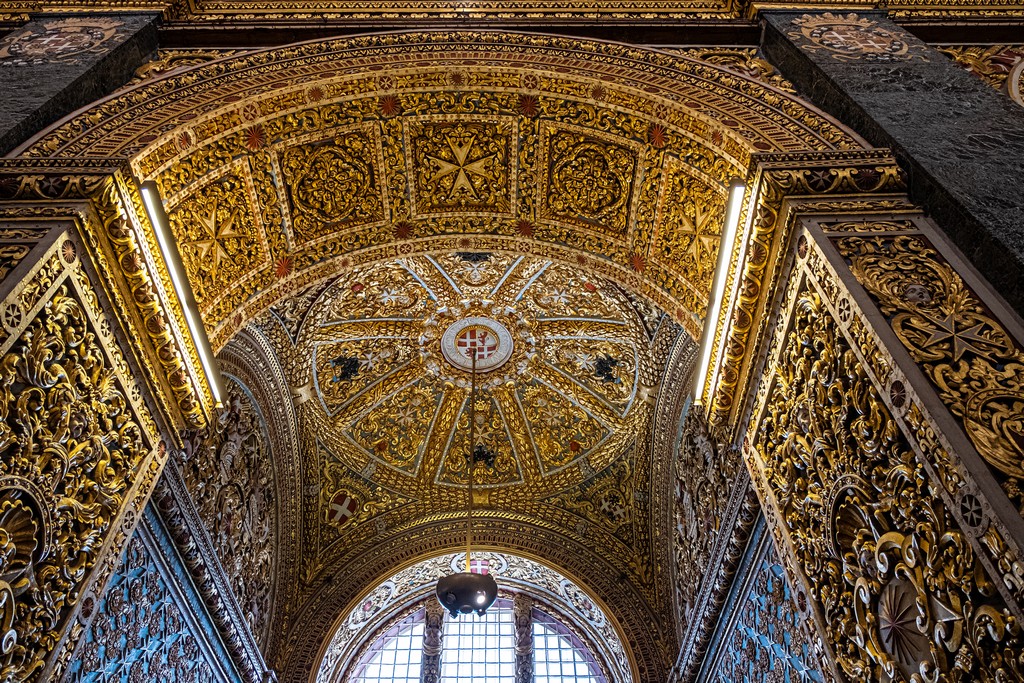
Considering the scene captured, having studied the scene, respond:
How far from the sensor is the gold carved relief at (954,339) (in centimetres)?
316

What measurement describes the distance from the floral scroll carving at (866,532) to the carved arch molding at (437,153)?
770 mm

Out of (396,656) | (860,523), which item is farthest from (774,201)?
(396,656)

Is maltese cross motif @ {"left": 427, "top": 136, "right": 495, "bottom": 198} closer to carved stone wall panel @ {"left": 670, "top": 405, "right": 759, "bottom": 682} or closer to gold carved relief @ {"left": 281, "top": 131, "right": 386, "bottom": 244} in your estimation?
gold carved relief @ {"left": 281, "top": 131, "right": 386, "bottom": 244}

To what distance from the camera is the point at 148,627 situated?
588cm

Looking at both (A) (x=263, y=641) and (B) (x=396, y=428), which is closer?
(A) (x=263, y=641)

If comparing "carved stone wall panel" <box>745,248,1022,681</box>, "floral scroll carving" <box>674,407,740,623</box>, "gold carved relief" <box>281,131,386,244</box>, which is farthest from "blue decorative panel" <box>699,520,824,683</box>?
"gold carved relief" <box>281,131,386,244</box>

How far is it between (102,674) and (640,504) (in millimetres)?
6950

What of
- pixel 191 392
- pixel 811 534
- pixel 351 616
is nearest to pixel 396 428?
pixel 351 616

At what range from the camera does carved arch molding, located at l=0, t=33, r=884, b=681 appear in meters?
5.30

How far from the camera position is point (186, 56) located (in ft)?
20.5

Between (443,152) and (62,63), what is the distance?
2.89m

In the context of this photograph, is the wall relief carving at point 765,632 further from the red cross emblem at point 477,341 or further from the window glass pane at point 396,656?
the red cross emblem at point 477,341

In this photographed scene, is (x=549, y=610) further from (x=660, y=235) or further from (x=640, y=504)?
(x=660, y=235)

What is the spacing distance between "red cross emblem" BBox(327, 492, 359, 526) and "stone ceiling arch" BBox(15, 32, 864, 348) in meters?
5.28
